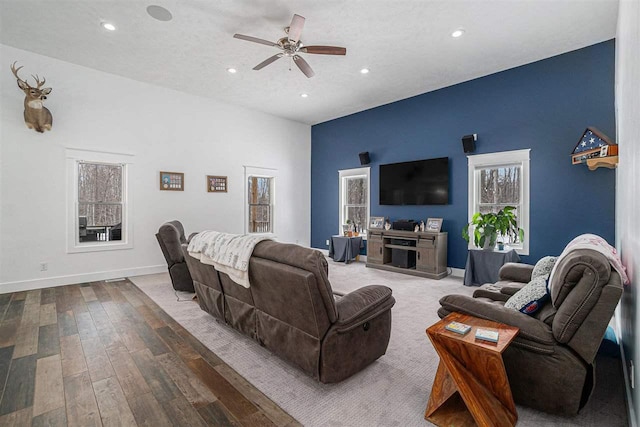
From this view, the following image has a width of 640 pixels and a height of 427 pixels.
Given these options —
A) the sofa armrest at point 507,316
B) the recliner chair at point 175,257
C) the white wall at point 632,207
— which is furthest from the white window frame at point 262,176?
the white wall at point 632,207

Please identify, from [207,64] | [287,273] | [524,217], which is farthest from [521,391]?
[207,64]

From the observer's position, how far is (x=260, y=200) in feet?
24.5

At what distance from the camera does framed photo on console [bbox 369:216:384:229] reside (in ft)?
21.6

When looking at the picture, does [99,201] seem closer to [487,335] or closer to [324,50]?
[324,50]

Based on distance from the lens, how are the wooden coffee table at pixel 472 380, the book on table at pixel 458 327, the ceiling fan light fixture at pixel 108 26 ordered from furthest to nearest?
the ceiling fan light fixture at pixel 108 26 < the book on table at pixel 458 327 < the wooden coffee table at pixel 472 380

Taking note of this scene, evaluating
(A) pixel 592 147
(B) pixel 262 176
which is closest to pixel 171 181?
(B) pixel 262 176

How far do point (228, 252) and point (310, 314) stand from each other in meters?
0.94

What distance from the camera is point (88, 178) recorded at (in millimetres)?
5176

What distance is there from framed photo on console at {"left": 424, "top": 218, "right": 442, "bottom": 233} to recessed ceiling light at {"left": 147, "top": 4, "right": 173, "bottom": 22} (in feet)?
16.8

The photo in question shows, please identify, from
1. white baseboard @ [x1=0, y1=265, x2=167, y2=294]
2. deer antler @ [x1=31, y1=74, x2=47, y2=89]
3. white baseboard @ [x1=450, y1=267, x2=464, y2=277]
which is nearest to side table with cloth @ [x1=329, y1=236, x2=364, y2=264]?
white baseboard @ [x1=450, y1=267, x2=464, y2=277]

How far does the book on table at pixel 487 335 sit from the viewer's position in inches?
63.7

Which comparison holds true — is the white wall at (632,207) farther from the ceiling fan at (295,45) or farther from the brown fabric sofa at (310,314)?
the ceiling fan at (295,45)

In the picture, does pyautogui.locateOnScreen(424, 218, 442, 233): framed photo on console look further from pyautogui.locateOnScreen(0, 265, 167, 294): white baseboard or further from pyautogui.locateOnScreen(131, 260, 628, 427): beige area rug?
pyautogui.locateOnScreen(0, 265, 167, 294): white baseboard

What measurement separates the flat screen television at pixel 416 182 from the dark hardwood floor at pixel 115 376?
4712 mm
